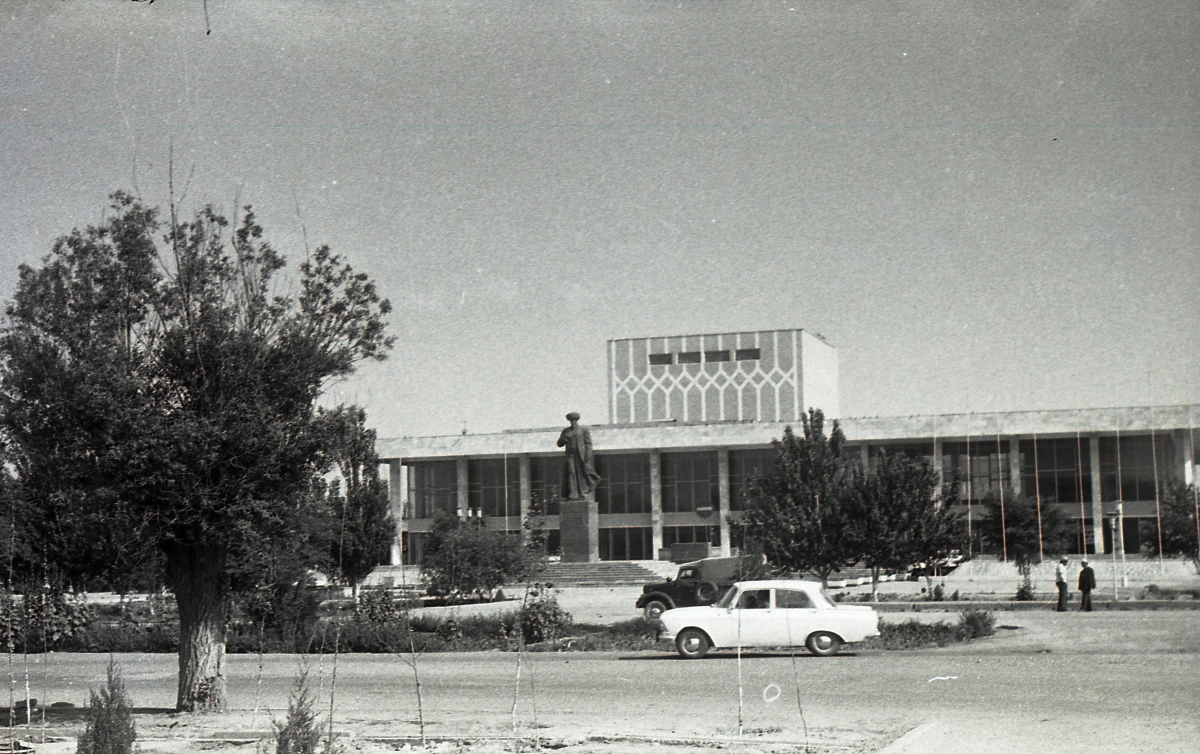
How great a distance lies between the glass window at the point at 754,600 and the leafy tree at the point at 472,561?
640 inches

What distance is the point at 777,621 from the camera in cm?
1853

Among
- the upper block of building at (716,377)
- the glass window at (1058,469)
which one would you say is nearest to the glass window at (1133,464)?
the glass window at (1058,469)

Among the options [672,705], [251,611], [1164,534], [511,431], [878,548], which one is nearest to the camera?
[672,705]

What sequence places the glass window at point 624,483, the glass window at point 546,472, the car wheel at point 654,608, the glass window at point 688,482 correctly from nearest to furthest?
the car wheel at point 654,608
the glass window at point 688,482
the glass window at point 624,483
the glass window at point 546,472

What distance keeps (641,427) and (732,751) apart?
2294 inches

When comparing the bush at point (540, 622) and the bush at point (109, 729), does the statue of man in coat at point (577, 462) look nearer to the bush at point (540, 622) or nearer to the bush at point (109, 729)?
the bush at point (540, 622)

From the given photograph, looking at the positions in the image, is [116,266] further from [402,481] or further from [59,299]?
[402,481]

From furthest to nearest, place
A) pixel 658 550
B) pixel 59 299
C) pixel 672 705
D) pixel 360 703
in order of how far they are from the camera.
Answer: pixel 658 550 < pixel 360 703 < pixel 672 705 < pixel 59 299

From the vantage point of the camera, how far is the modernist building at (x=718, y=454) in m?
60.8

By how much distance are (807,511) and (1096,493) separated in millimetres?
34141

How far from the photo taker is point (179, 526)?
12.9 m

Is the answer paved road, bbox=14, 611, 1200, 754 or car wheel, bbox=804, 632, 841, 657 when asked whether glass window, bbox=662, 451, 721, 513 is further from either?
car wheel, bbox=804, 632, 841, 657

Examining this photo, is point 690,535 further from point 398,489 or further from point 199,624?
point 199,624

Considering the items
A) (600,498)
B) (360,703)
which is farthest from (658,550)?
(360,703)
